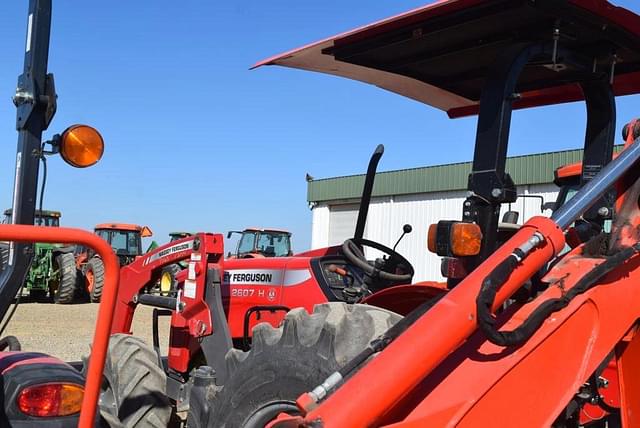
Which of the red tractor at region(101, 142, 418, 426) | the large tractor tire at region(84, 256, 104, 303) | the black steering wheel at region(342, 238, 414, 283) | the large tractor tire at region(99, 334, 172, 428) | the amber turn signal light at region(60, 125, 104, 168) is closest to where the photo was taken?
the amber turn signal light at region(60, 125, 104, 168)

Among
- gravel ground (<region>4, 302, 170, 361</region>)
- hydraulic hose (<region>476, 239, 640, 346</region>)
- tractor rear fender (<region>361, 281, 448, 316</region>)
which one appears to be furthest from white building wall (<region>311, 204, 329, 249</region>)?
hydraulic hose (<region>476, 239, 640, 346</region>)

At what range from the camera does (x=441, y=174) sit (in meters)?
22.9

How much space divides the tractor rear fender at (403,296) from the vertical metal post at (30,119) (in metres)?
1.66

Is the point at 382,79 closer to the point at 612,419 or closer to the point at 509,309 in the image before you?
the point at 509,309

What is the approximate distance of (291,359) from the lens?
2.69 m

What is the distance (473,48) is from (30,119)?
198 cm

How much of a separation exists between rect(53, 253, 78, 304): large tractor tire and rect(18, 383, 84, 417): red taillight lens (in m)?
16.1

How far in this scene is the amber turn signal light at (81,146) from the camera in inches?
93.7

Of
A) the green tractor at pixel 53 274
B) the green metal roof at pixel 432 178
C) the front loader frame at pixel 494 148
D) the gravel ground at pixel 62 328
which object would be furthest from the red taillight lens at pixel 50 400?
the green tractor at pixel 53 274

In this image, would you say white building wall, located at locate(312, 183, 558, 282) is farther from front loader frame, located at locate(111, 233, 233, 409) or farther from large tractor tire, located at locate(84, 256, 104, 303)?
front loader frame, located at locate(111, 233, 233, 409)

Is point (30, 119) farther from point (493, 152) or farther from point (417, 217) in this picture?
point (417, 217)

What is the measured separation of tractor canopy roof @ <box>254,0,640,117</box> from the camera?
2.53 meters

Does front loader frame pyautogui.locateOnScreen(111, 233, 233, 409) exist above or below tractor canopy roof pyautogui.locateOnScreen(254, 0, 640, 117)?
below

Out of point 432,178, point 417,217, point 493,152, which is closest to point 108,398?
point 493,152
